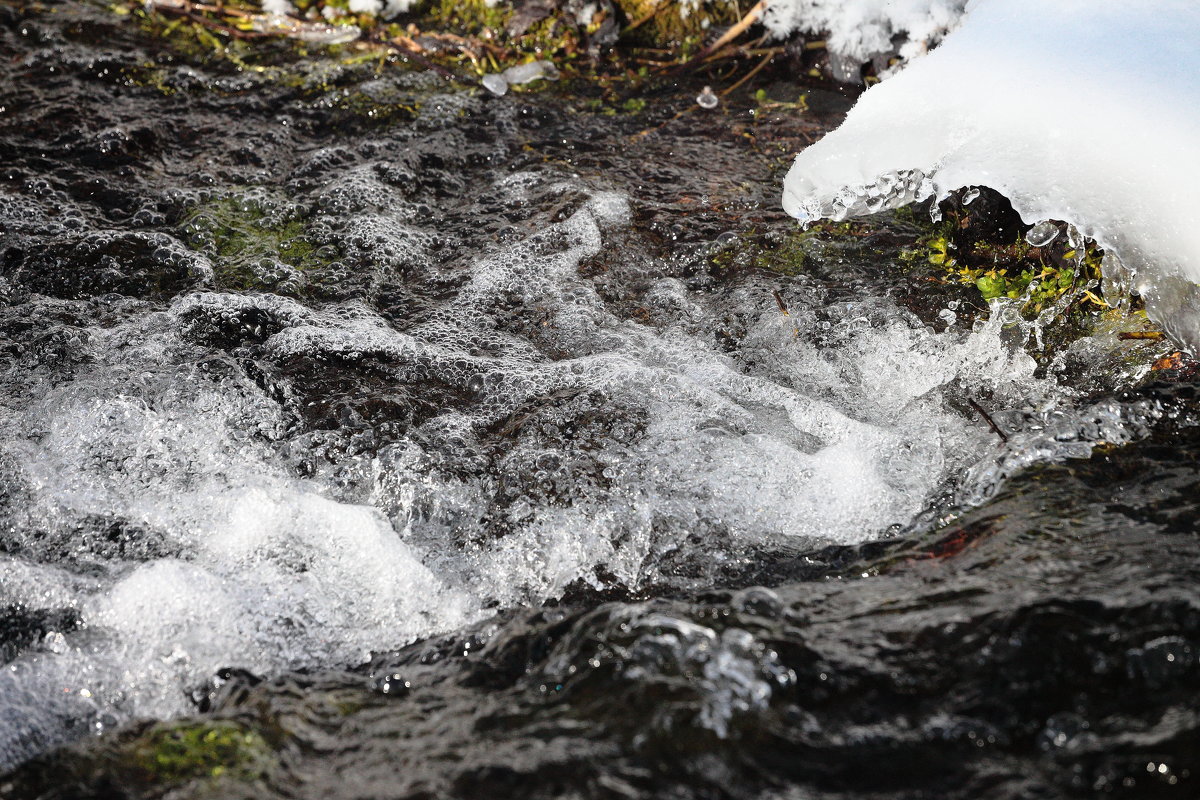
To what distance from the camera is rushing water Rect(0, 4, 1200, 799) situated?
1.66 m

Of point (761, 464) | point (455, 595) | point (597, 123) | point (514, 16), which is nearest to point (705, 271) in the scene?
point (761, 464)

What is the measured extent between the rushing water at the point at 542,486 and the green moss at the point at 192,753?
0.02m

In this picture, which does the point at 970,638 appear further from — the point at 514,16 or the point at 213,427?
the point at 514,16

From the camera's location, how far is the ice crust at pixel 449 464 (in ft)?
Result: 7.09

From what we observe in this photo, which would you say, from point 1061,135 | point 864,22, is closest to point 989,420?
point 1061,135

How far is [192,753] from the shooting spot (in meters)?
1.78

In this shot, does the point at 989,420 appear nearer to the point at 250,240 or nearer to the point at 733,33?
the point at 250,240

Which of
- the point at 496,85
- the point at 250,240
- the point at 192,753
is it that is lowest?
the point at 192,753

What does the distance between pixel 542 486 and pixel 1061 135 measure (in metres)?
1.88

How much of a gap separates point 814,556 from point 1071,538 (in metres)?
0.58

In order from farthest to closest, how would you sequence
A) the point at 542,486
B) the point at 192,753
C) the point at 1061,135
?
1. the point at 1061,135
2. the point at 542,486
3. the point at 192,753

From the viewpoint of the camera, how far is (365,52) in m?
4.96

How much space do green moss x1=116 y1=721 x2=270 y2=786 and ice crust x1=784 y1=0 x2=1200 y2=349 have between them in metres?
2.36

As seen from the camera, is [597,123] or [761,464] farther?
[597,123]
